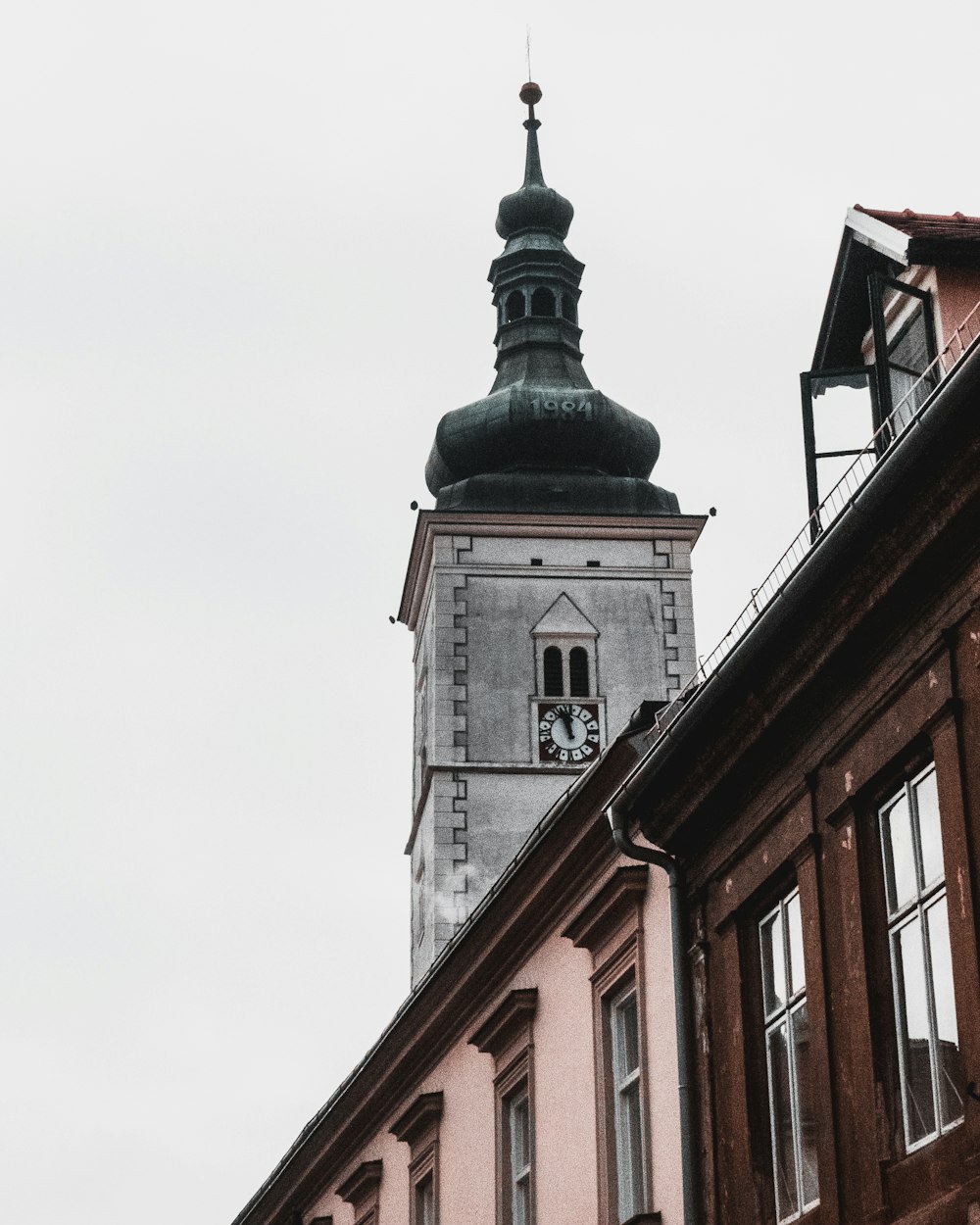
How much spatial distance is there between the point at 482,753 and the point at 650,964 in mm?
42277

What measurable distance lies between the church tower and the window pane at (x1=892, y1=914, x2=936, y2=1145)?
43047 millimetres

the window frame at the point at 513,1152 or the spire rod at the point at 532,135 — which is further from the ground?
the spire rod at the point at 532,135

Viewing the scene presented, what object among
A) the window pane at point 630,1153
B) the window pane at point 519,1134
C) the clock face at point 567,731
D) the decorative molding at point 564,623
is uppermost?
the decorative molding at point 564,623

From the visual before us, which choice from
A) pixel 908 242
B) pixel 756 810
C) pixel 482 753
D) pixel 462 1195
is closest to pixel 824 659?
pixel 756 810

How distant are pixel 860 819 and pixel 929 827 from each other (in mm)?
853

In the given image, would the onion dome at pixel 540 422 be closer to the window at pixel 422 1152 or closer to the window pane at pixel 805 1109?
the window at pixel 422 1152

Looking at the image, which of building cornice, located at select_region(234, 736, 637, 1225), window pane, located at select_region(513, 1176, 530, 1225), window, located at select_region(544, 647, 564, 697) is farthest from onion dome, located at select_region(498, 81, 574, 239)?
window pane, located at select_region(513, 1176, 530, 1225)

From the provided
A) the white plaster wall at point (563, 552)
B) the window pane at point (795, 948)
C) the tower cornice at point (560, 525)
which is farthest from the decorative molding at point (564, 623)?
the window pane at point (795, 948)

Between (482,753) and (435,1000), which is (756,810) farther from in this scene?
(482,753)

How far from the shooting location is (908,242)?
16.3m

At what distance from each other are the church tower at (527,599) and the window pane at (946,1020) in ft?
143

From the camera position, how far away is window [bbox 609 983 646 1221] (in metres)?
17.9

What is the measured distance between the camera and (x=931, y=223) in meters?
16.9

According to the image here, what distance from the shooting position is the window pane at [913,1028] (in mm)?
13102
